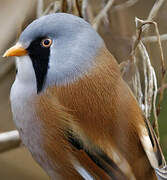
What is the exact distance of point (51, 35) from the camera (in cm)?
240

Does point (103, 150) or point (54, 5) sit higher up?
point (54, 5)

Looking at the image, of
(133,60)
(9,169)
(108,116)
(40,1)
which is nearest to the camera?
(108,116)

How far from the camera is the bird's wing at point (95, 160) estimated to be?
237 cm

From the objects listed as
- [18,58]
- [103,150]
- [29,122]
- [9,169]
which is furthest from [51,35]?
[9,169]

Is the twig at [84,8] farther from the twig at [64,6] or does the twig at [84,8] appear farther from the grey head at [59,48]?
the grey head at [59,48]

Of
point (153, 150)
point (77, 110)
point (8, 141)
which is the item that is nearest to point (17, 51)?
A: point (77, 110)

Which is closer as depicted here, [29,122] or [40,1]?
[29,122]

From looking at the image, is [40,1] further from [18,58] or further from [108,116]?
[108,116]

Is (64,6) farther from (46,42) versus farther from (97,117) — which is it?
(97,117)

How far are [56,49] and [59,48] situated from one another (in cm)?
1

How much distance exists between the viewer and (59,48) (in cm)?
240

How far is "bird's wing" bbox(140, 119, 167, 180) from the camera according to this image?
2.34 metres

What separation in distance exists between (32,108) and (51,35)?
35 centimetres

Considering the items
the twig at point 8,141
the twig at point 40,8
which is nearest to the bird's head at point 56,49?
the twig at point 8,141
